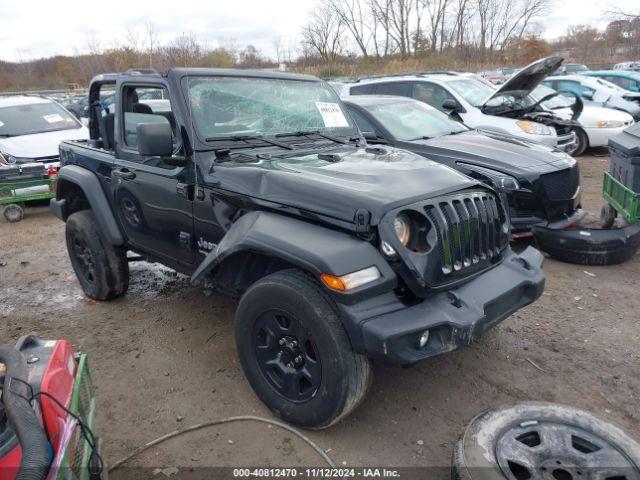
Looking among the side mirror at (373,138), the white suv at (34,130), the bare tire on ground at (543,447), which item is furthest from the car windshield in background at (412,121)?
the white suv at (34,130)

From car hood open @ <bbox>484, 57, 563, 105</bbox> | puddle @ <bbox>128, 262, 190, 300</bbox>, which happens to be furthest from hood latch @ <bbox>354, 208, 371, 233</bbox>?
car hood open @ <bbox>484, 57, 563, 105</bbox>

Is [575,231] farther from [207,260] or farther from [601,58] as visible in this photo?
[601,58]

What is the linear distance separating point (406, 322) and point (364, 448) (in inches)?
32.2

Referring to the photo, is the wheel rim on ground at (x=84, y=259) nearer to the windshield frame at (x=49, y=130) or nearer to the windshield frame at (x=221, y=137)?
the windshield frame at (x=221, y=137)

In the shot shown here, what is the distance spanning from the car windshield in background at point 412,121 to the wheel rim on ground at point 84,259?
365 cm

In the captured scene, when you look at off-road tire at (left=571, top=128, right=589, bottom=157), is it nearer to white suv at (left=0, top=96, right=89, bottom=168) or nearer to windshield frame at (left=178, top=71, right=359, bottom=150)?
windshield frame at (left=178, top=71, right=359, bottom=150)

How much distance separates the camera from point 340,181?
9.55 feet

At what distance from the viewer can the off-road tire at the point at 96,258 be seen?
177 inches

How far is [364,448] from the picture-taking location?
279 cm

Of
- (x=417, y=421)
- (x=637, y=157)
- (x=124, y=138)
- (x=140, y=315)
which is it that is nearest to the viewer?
(x=417, y=421)

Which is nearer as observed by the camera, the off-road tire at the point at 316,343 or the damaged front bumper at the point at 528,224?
the off-road tire at the point at 316,343

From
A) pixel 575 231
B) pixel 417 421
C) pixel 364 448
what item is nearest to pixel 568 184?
pixel 575 231

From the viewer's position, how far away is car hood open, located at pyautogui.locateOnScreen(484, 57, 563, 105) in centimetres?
761

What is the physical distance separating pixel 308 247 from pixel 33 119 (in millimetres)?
9042
